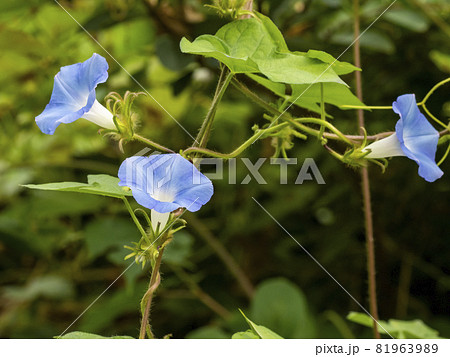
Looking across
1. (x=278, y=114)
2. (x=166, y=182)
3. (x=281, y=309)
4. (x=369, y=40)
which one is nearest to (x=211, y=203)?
(x=281, y=309)

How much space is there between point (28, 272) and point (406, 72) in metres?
1.19

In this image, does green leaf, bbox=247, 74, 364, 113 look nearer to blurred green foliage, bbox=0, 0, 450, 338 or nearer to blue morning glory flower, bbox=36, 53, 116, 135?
blue morning glory flower, bbox=36, 53, 116, 135

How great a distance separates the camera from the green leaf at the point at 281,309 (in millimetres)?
1029

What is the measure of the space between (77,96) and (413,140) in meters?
0.37

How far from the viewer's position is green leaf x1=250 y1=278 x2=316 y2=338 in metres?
1.03

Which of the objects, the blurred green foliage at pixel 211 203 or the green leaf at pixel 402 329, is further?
the blurred green foliage at pixel 211 203

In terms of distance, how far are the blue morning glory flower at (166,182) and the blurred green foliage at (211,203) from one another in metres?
0.57

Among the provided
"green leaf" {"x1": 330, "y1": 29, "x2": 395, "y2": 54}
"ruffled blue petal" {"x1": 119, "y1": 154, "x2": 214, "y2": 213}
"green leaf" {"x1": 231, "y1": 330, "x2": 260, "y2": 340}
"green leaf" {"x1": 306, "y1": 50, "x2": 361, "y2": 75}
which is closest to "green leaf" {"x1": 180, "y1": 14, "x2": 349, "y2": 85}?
"green leaf" {"x1": 306, "y1": 50, "x2": 361, "y2": 75}

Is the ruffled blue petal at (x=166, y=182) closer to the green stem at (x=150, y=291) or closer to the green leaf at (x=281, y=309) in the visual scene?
the green stem at (x=150, y=291)

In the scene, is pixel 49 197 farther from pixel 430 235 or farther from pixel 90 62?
pixel 430 235

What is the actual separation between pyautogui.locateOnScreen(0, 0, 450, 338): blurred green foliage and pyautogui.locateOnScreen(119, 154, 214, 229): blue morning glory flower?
568mm

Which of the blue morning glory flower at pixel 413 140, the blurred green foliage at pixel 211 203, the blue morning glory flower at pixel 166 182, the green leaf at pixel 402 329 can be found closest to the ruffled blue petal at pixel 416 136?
the blue morning glory flower at pixel 413 140

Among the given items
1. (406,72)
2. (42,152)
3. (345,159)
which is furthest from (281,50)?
(42,152)

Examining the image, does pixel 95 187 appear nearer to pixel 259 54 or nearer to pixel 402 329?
pixel 259 54
